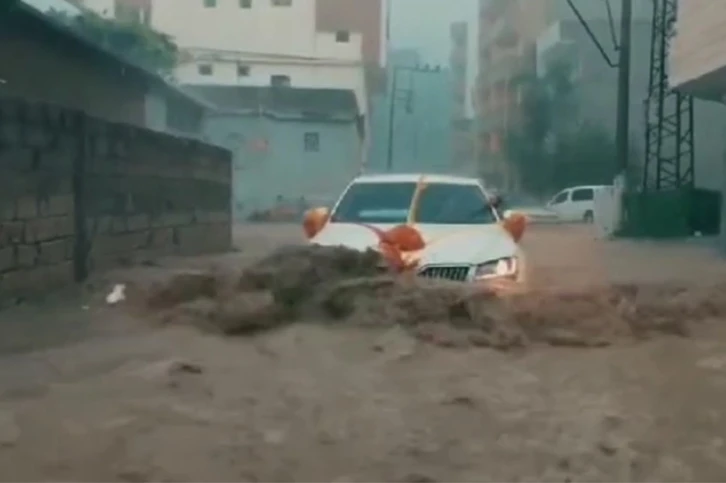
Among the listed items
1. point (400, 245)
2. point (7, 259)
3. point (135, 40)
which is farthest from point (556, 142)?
point (7, 259)

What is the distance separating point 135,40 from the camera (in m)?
41.2

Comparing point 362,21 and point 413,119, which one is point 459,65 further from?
point 362,21

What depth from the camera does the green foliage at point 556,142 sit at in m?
50.3

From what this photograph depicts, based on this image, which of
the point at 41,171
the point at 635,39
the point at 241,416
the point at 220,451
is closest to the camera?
the point at 220,451

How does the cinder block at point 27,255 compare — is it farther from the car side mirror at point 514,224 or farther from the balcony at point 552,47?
the balcony at point 552,47

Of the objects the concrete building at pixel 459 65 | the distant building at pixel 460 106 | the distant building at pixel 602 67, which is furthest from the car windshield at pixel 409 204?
the concrete building at pixel 459 65

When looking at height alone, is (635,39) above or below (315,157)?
above

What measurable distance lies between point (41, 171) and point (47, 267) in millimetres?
799

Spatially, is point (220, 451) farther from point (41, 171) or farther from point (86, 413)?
point (41, 171)

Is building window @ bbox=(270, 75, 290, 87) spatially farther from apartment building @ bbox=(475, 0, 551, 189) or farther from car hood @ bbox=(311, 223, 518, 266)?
car hood @ bbox=(311, 223, 518, 266)

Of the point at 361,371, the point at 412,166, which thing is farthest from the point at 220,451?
the point at 412,166

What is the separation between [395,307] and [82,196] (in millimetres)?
4544

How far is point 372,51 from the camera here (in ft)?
203

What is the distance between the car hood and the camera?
11.2 metres
